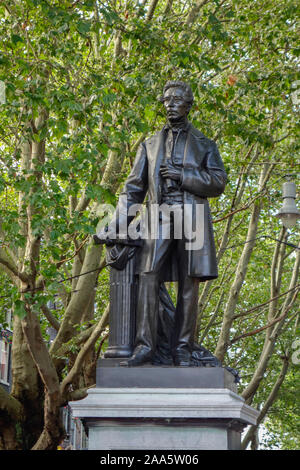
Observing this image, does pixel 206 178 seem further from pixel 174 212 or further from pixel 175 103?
pixel 175 103

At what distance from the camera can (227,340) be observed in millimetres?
14125

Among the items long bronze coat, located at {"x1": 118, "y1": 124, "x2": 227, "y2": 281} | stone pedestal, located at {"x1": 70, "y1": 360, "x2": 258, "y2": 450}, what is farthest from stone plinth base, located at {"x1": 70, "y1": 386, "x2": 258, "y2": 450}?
long bronze coat, located at {"x1": 118, "y1": 124, "x2": 227, "y2": 281}

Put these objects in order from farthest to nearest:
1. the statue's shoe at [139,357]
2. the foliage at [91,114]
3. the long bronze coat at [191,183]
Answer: the foliage at [91,114]
the long bronze coat at [191,183]
the statue's shoe at [139,357]

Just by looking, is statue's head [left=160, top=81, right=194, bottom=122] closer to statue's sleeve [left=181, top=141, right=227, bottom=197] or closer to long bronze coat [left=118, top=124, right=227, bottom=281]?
long bronze coat [left=118, top=124, right=227, bottom=281]

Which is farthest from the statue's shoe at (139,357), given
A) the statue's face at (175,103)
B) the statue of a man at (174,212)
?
the statue's face at (175,103)

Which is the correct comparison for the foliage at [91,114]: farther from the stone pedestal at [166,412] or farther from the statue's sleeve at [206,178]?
the stone pedestal at [166,412]

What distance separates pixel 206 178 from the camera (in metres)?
6.74

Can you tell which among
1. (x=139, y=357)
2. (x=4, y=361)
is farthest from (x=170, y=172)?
(x=4, y=361)

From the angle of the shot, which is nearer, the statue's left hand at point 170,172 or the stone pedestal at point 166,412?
the stone pedestal at point 166,412

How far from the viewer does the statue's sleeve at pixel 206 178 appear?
6680 mm

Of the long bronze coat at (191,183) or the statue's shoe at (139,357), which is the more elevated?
the long bronze coat at (191,183)

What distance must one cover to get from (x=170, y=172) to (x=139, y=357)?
1657mm

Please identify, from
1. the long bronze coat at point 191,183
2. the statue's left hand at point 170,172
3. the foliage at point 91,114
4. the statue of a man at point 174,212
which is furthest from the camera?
the foliage at point 91,114

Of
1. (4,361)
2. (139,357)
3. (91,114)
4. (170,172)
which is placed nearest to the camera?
(139,357)
